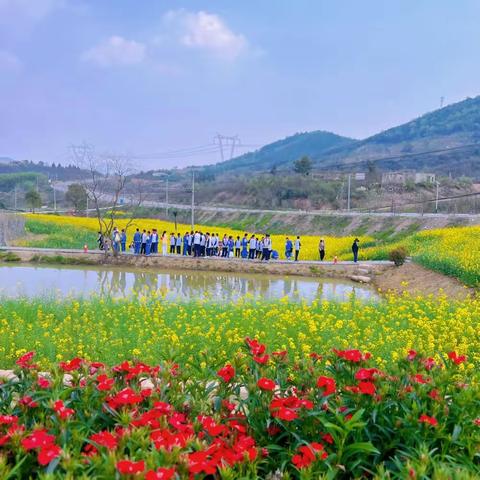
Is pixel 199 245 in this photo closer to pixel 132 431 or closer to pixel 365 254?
pixel 365 254

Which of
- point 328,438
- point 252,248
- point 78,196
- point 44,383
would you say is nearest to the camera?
point 328,438

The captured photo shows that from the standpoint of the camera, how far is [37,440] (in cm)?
335

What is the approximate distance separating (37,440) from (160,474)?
0.90 metres

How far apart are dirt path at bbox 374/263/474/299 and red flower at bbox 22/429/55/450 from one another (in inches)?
550

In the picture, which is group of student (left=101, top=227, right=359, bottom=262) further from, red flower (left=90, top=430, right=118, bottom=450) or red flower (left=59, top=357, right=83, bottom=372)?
red flower (left=90, top=430, right=118, bottom=450)

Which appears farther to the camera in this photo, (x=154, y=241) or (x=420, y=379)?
(x=154, y=241)

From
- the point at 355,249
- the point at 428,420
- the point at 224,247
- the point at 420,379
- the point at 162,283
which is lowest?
the point at 162,283

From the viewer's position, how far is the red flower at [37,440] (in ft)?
10.9

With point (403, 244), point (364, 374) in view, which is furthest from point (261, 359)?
point (403, 244)

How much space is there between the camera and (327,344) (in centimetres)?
881

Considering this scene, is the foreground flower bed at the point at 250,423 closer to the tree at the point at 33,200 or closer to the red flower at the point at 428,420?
the red flower at the point at 428,420

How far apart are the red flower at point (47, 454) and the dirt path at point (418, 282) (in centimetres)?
1403

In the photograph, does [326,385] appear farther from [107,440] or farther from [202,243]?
[202,243]

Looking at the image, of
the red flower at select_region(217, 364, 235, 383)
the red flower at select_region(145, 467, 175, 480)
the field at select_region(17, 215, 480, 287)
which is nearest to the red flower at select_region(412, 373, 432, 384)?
the red flower at select_region(217, 364, 235, 383)
